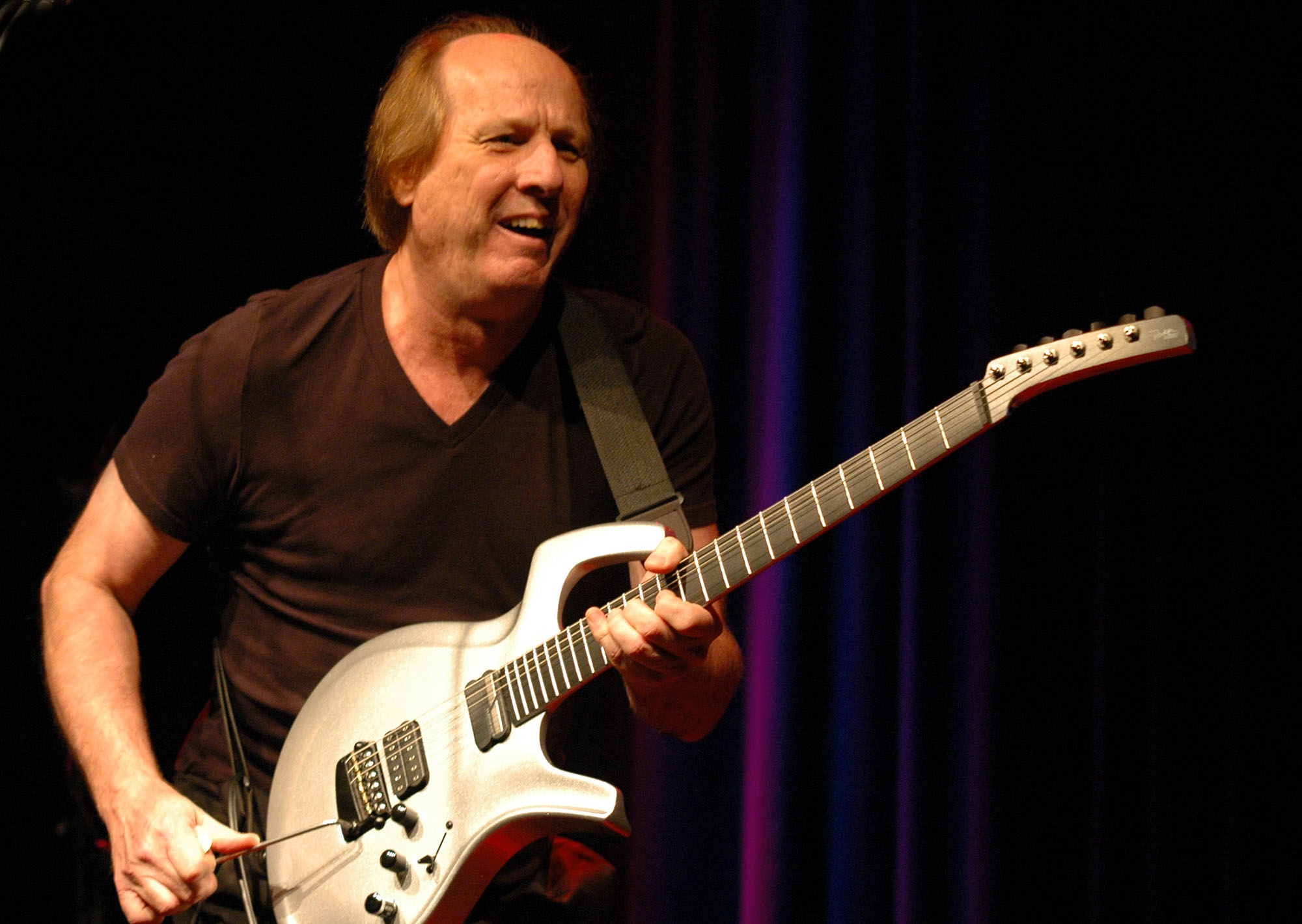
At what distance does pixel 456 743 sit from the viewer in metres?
1.62

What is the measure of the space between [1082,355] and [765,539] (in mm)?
474

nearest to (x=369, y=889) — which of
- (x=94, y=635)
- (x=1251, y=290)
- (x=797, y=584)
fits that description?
(x=94, y=635)

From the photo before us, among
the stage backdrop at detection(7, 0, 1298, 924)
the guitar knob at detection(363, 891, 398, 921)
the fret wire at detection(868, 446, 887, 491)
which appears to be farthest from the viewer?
the stage backdrop at detection(7, 0, 1298, 924)

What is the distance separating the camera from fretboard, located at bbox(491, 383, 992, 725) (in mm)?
1314

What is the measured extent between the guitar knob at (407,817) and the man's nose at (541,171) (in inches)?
40.6

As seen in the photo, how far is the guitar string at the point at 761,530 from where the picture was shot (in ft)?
4.24

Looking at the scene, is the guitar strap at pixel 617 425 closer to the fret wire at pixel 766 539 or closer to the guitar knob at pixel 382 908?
the fret wire at pixel 766 539

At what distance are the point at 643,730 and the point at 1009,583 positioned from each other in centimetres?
102

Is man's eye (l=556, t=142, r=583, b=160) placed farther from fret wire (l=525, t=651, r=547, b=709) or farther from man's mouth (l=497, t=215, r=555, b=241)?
fret wire (l=525, t=651, r=547, b=709)

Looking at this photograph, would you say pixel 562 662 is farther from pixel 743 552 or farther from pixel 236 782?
pixel 236 782

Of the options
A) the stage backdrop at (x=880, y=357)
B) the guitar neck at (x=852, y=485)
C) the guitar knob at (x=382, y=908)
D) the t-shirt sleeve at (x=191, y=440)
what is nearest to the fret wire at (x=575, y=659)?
the guitar neck at (x=852, y=485)

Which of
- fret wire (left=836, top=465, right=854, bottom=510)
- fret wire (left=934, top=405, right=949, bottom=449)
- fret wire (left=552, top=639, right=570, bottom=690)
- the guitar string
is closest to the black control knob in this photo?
the guitar string

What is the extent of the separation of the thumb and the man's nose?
1112mm

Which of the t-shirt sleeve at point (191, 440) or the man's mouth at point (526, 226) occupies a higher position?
the man's mouth at point (526, 226)
